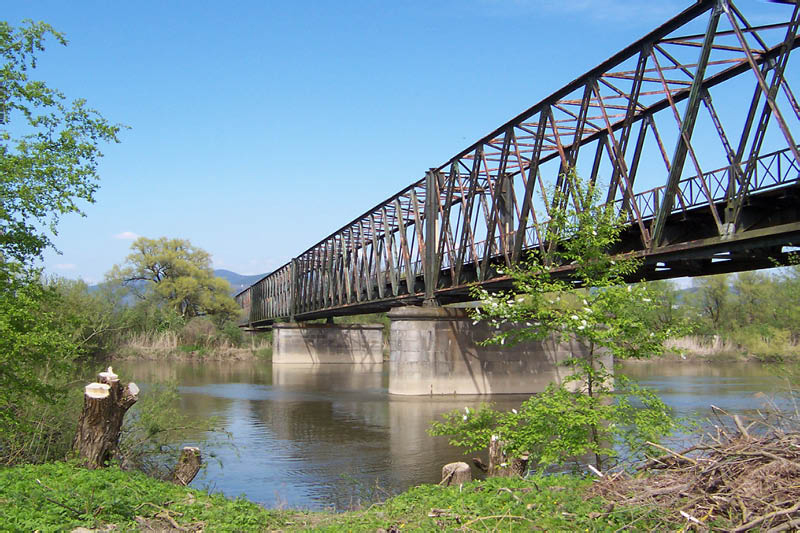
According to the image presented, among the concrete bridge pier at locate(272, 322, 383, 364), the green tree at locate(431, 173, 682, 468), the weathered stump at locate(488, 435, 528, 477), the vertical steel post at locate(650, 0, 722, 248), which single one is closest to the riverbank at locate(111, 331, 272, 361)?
the concrete bridge pier at locate(272, 322, 383, 364)

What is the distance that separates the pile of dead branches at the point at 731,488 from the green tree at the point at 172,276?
97.0 m

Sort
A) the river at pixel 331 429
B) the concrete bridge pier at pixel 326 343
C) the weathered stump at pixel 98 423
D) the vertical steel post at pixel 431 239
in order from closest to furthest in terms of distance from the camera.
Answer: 1. the weathered stump at pixel 98 423
2. the river at pixel 331 429
3. the vertical steel post at pixel 431 239
4. the concrete bridge pier at pixel 326 343

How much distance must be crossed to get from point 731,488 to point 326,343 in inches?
2676

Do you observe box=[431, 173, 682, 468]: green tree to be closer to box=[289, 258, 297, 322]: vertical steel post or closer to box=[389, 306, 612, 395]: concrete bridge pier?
box=[389, 306, 612, 395]: concrete bridge pier

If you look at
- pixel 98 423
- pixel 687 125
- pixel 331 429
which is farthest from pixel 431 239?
pixel 98 423

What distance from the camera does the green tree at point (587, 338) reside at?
34.8 ft

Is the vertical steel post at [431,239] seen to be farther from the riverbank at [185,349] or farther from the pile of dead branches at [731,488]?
the riverbank at [185,349]

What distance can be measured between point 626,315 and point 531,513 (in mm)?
4395

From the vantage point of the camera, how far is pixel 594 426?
10617 millimetres

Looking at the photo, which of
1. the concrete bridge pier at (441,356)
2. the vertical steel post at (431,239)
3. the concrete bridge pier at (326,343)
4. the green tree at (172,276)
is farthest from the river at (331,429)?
the green tree at (172,276)

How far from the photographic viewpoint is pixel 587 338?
1149cm

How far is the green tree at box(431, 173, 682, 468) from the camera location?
417 inches

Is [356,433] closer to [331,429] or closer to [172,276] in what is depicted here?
[331,429]

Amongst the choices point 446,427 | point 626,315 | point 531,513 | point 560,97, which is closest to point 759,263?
point 560,97
